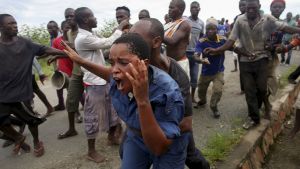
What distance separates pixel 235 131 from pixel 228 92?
247cm

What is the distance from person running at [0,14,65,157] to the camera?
3.80 m

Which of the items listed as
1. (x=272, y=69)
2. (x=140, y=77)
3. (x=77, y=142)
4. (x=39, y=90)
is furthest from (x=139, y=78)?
(x=39, y=90)

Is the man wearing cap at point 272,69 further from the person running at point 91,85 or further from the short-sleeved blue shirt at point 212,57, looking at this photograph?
the person running at point 91,85

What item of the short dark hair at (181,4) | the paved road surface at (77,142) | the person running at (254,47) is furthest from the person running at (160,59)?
the person running at (254,47)

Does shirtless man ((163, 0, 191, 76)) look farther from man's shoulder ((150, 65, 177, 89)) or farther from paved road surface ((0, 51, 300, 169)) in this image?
man's shoulder ((150, 65, 177, 89))

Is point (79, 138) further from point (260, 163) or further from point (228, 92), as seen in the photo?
point (228, 92)

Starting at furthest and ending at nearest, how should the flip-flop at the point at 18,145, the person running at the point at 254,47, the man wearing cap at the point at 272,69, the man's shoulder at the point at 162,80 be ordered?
the man wearing cap at the point at 272,69 → the person running at the point at 254,47 → the flip-flop at the point at 18,145 → the man's shoulder at the point at 162,80

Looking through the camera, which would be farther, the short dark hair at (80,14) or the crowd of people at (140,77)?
the short dark hair at (80,14)

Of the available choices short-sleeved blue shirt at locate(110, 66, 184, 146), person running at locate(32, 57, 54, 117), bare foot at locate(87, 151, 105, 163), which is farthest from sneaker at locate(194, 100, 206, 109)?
short-sleeved blue shirt at locate(110, 66, 184, 146)

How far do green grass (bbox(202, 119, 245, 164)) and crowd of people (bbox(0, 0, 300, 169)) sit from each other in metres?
0.42

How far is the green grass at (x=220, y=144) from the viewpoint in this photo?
3.76m

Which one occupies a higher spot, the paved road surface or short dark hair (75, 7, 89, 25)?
short dark hair (75, 7, 89, 25)

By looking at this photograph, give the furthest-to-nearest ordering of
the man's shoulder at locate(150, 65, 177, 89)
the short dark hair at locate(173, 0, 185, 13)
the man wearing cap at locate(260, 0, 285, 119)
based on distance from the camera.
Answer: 1. the man wearing cap at locate(260, 0, 285, 119)
2. the short dark hair at locate(173, 0, 185, 13)
3. the man's shoulder at locate(150, 65, 177, 89)

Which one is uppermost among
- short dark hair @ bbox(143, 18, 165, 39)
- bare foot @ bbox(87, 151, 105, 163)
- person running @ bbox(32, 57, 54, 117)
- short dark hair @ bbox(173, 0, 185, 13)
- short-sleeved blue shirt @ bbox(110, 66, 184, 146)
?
short dark hair @ bbox(173, 0, 185, 13)
